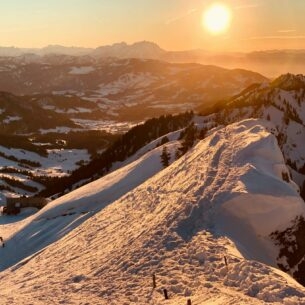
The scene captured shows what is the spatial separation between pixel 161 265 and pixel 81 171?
304 feet

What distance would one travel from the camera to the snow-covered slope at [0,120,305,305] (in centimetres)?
2223

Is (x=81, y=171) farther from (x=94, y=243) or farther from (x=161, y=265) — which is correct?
(x=161, y=265)

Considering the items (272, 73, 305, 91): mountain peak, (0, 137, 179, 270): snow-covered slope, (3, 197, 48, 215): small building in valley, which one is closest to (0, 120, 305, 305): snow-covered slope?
(0, 137, 179, 270): snow-covered slope

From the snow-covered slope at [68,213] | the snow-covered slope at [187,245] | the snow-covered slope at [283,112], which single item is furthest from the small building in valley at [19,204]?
the snow-covered slope at [283,112]

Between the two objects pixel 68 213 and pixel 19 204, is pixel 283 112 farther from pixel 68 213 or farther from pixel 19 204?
Result: pixel 68 213

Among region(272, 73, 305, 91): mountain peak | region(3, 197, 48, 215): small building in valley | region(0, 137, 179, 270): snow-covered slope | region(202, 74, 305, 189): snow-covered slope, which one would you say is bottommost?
region(3, 197, 48, 215): small building in valley

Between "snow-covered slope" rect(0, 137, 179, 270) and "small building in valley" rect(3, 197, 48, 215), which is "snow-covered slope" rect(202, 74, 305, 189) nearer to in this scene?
"snow-covered slope" rect(0, 137, 179, 270)

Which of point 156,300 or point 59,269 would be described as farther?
point 59,269

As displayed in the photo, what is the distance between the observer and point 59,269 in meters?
32.5

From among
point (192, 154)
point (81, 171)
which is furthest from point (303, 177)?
point (81, 171)

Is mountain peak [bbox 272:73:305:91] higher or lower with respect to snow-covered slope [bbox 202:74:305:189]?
higher

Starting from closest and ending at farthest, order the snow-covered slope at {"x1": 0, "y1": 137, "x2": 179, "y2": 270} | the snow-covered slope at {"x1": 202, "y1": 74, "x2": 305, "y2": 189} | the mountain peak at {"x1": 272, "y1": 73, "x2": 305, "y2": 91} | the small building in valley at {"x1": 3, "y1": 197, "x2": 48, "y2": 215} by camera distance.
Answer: the snow-covered slope at {"x1": 0, "y1": 137, "x2": 179, "y2": 270}
the snow-covered slope at {"x1": 202, "y1": 74, "x2": 305, "y2": 189}
the small building in valley at {"x1": 3, "y1": 197, "x2": 48, "y2": 215}
the mountain peak at {"x1": 272, "y1": 73, "x2": 305, "y2": 91}

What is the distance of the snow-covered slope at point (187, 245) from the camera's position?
2223 centimetres

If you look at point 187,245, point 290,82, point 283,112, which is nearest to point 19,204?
point 283,112
